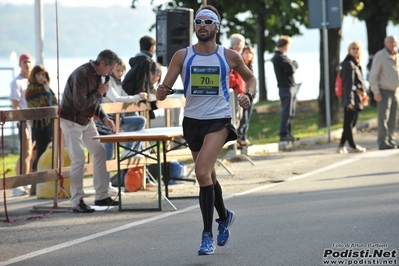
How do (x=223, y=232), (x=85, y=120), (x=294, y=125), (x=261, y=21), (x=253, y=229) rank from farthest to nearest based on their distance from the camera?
(x=261, y=21) < (x=294, y=125) < (x=85, y=120) < (x=253, y=229) < (x=223, y=232)

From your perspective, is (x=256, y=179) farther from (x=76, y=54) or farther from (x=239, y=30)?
(x=76, y=54)

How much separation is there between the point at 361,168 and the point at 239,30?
25357mm

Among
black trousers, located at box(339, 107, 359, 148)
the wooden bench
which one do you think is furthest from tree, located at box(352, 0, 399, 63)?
the wooden bench

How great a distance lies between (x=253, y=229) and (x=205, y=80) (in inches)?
71.5

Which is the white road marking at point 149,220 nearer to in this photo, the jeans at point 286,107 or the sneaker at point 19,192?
the jeans at point 286,107

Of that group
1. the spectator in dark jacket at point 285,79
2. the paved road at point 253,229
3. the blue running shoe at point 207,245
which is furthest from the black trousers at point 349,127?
the blue running shoe at point 207,245

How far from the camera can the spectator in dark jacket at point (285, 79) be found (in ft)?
68.5

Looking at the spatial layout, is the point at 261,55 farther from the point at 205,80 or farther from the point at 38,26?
the point at 205,80

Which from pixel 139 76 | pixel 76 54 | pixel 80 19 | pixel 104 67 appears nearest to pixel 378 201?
pixel 104 67

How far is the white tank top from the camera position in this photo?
9.70 meters

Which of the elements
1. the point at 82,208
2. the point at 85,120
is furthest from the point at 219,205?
the point at 85,120

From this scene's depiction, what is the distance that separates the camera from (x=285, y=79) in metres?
21.2

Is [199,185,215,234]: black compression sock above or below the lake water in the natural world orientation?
below

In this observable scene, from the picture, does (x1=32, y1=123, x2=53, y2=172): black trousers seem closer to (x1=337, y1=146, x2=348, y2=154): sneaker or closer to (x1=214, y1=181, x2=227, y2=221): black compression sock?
(x1=214, y1=181, x2=227, y2=221): black compression sock
